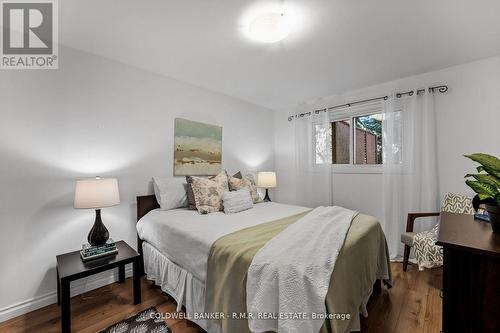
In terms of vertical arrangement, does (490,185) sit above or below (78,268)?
above

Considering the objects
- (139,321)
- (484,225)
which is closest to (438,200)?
(484,225)

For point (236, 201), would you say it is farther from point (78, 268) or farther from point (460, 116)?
point (460, 116)

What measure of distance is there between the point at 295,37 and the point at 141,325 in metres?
2.69

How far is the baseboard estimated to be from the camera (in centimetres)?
178

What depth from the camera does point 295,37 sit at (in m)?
1.94

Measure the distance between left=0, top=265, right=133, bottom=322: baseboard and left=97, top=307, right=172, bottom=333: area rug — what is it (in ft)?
2.37

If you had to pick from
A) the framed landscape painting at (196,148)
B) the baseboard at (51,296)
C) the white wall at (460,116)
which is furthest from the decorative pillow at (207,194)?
the white wall at (460,116)

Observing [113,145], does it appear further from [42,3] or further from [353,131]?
[353,131]

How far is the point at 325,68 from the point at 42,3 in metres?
2.60

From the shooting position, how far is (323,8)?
1.56m

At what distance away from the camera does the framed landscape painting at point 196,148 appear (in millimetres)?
2883

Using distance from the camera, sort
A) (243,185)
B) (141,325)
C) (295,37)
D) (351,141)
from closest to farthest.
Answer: (141,325) → (295,37) → (243,185) → (351,141)

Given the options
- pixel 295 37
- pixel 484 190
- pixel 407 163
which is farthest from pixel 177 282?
pixel 407 163

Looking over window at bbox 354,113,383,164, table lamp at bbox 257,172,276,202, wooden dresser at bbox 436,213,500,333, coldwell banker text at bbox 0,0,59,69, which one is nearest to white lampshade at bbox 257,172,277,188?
table lamp at bbox 257,172,276,202
